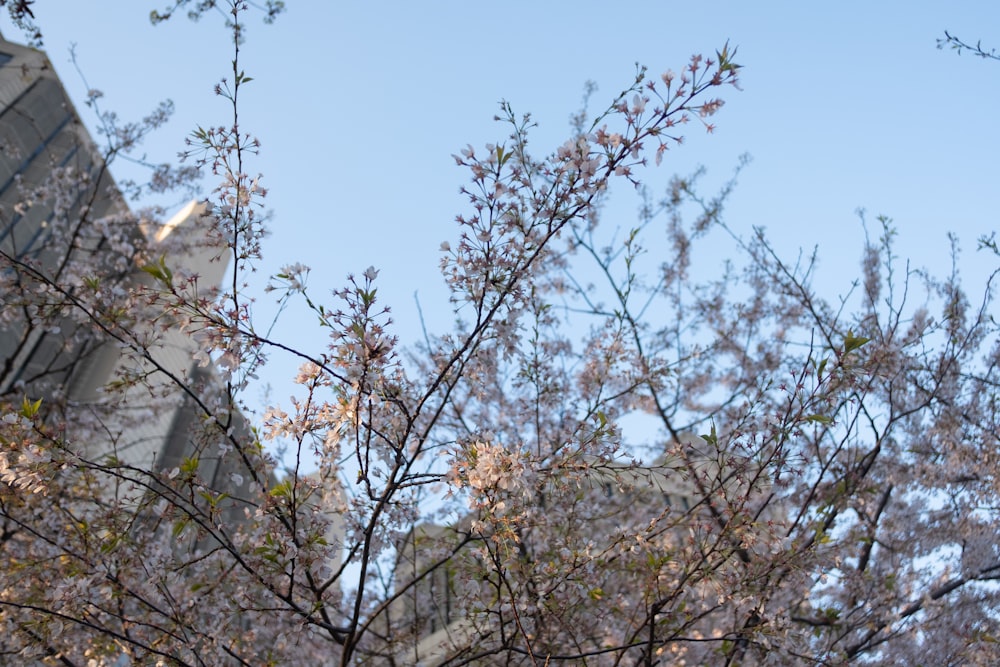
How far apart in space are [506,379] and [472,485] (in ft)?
20.2

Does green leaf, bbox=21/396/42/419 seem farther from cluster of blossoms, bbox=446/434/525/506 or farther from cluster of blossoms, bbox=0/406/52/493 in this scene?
cluster of blossoms, bbox=446/434/525/506

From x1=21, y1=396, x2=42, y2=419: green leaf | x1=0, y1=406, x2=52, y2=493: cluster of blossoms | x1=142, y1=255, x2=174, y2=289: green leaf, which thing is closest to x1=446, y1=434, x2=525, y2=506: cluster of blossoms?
x1=142, y1=255, x2=174, y2=289: green leaf

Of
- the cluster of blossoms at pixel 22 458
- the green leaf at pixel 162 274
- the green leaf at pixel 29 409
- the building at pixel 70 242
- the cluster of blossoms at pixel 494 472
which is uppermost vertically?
the building at pixel 70 242

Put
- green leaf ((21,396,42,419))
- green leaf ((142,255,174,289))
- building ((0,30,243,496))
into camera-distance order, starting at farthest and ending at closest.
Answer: building ((0,30,243,496)) < green leaf ((21,396,42,419)) < green leaf ((142,255,174,289))

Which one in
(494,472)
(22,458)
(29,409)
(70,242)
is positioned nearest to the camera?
(494,472)

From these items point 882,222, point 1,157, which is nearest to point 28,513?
point 882,222

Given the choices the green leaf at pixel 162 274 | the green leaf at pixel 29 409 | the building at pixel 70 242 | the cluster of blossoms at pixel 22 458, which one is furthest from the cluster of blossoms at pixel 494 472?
the building at pixel 70 242

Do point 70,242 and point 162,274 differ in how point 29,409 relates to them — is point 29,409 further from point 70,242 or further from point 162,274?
point 70,242

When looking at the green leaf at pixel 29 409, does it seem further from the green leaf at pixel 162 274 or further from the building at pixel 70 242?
the building at pixel 70 242

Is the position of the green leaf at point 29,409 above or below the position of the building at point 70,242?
below

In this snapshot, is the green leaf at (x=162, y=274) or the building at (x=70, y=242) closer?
the green leaf at (x=162, y=274)

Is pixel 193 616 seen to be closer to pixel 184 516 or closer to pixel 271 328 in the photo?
pixel 184 516

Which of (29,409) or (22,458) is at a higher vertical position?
(29,409)

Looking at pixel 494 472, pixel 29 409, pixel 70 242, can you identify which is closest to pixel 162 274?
pixel 29 409
